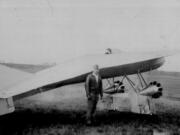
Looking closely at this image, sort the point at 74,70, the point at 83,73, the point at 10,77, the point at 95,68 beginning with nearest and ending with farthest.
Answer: the point at 95,68
the point at 83,73
the point at 74,70
the point at 10,77

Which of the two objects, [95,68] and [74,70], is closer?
[95,68]

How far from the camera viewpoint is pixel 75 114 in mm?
8570

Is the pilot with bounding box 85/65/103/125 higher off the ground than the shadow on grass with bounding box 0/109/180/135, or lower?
higher

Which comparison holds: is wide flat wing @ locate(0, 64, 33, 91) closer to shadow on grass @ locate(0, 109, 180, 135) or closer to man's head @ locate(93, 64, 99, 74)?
shadow on grass @ locate(0, 109, 180, 135)

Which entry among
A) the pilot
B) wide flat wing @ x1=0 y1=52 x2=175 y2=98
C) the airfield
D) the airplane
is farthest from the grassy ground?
wide flat wing @ x1=0 y1=52 x2=175 y2=98

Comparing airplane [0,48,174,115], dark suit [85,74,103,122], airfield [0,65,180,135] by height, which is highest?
airplane [0,48,174,115]

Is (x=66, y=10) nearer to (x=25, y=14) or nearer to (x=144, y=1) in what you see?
(x=25, y=14)

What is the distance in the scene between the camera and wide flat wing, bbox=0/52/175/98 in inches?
282

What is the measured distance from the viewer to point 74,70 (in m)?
7.51

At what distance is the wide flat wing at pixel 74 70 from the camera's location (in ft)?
23.5

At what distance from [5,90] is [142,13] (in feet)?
19.4

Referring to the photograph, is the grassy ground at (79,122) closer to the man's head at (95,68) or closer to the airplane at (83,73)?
the airplane at (83,73)

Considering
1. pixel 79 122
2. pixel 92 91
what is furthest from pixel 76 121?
pixel 92 91

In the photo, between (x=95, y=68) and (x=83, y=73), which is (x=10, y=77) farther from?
(x=95, y=68)
